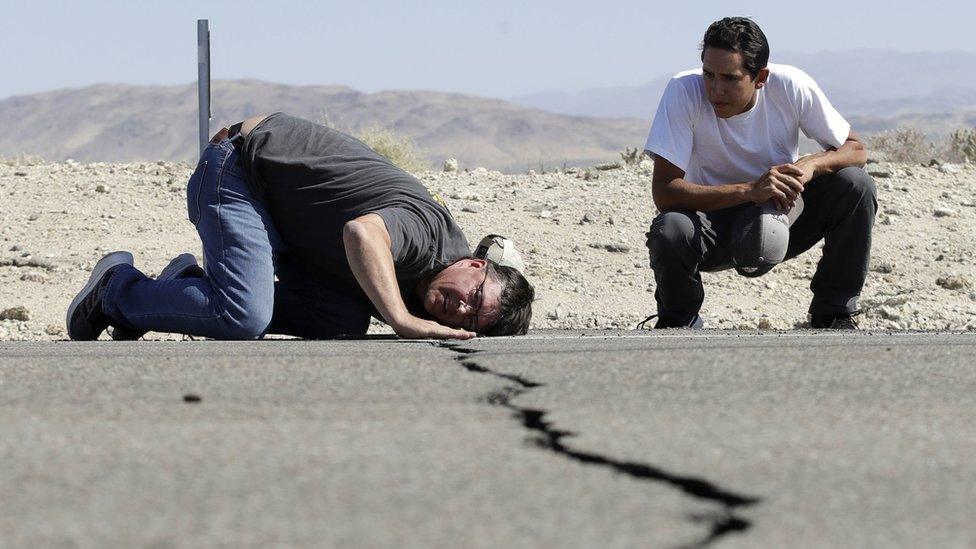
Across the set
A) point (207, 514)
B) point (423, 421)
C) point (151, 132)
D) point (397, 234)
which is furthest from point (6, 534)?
point (151, 132)

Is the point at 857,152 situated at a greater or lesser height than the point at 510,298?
greater

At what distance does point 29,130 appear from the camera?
141250 mm

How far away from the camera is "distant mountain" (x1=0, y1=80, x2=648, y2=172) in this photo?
12294cm

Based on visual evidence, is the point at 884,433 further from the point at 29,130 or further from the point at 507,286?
the point at 29,130

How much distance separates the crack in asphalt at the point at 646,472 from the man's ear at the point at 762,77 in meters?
3.21

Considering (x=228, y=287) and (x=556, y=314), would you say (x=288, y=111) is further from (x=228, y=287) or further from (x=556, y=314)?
(x=228, y=287)

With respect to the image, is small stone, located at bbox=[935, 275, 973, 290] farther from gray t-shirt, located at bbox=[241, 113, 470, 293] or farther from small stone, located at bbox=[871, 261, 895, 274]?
gray t-shirt, located at bbox=[241, 113, 470, 293]

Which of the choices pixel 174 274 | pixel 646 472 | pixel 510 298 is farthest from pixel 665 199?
pixel 646 472

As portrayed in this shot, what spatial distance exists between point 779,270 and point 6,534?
8.72 m

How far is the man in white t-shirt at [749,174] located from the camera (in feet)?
19.5

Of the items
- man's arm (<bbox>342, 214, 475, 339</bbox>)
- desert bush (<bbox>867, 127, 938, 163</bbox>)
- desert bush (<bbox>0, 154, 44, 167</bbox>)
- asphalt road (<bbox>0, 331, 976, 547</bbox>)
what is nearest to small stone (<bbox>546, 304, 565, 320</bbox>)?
man's arm (<bbox>342, 214, 475, 339</bbox>)

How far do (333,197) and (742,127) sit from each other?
6.68 feet

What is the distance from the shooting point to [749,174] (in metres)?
6.17

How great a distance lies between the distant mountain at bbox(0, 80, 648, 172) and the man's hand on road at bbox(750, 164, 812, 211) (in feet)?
334
